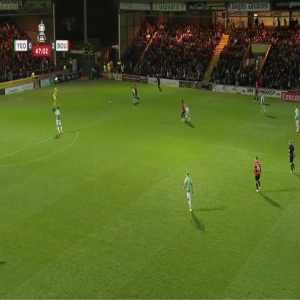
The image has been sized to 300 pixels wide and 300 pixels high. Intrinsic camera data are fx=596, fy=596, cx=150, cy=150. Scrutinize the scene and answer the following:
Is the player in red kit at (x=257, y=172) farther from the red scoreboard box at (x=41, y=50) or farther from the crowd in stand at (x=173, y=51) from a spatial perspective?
the red scoreboard box at (x=41, y=50)

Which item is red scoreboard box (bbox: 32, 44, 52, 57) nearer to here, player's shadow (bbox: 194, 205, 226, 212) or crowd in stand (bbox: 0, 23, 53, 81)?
crowd in stand (bbox: 0, 23, 53, 81)

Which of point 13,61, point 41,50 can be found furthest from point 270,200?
point 13,61

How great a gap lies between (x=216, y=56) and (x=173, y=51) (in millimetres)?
5854

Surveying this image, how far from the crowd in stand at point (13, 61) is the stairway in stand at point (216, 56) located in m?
17.6

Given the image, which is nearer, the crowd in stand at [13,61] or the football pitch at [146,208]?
the football pitch at [146,208]

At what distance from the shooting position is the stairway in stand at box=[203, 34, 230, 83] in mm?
65950

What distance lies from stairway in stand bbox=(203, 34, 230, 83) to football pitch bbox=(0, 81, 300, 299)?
767 inches

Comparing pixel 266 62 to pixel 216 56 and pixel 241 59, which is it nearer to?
pixel 241 59

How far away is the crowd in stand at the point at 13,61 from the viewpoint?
62.3 metres

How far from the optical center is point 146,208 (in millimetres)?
26266

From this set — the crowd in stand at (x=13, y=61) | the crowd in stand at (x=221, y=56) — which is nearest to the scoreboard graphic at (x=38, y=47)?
the crowd in stand at (x=13, y=61)

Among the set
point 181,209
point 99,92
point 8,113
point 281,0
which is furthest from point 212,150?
point 281,0

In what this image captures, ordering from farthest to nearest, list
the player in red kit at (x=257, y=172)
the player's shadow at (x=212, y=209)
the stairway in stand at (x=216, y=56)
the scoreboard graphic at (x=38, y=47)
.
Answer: the stairway in stand at (x=216, y=56), the scoreboard graphic at (x=38, y=47), the player in red kit at (x=257, y=172), the player's shadow at (x=212, y=209)

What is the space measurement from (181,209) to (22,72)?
136 ft
